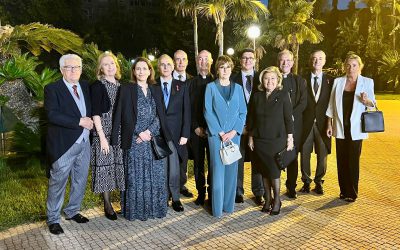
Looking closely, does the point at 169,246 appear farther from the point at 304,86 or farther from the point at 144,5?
the point at 144,5

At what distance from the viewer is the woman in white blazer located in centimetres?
572

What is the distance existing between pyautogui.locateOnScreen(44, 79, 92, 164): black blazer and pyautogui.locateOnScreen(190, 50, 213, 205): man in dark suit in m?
1.64

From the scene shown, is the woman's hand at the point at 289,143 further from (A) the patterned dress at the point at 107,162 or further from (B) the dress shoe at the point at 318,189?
(A) the patterned dress at the point at 107,162

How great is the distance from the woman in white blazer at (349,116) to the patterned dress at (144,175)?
8.36ft

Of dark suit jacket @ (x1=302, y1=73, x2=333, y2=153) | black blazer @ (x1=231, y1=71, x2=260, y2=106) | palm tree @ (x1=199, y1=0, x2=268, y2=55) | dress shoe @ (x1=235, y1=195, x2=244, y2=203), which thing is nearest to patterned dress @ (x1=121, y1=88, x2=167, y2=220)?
dress shoe @ (x1=235, y1=195, x2=244, y2=203)

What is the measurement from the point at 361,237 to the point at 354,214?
76 cm

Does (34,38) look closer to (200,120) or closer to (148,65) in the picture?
(148,65)

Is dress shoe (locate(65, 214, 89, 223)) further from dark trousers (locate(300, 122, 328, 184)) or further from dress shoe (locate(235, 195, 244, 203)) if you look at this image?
dark trousers (locate(300, 122, 328, 184))

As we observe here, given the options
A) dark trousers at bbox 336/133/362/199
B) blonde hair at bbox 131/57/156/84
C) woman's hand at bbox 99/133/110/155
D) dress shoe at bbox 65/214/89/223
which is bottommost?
dress shoe at bbox 65/214/89/223

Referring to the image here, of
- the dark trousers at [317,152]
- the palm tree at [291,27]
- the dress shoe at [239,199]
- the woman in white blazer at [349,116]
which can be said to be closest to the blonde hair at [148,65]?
the dress shoe at [239,199]

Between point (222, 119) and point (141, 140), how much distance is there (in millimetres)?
1020

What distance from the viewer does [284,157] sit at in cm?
543

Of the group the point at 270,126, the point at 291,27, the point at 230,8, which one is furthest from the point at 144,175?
the point at 291,27

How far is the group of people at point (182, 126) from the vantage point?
4879 millimetres
